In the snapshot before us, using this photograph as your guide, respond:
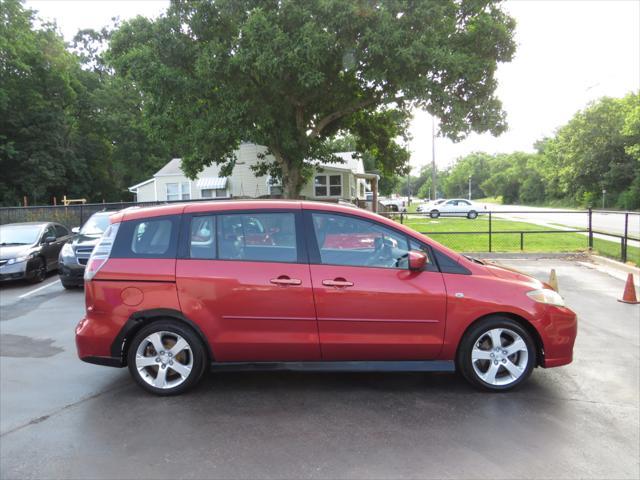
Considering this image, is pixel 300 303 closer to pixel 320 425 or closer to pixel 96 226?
pixel 320 425

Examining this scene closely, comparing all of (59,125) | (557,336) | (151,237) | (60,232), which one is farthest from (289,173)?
(59,125)

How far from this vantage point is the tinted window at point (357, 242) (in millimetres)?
4180

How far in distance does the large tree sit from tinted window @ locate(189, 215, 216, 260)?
1109 cm

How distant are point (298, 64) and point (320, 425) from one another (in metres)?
12.6

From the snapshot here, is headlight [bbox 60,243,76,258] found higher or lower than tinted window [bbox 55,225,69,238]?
lower

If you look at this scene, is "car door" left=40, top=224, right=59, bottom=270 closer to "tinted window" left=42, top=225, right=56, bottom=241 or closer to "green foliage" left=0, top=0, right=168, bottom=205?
"tinted window" left=42, top=225, right=56, bottom=241

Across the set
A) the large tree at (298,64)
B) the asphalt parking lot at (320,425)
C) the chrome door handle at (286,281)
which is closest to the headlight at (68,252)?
the asphalt parking lot at (320,425)

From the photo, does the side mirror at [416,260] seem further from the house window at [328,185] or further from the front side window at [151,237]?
the house window at [328,185]

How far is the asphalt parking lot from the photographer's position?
3.12 m

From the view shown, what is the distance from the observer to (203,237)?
4246 millimetres

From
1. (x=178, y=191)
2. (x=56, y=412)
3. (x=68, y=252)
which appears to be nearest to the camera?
(x=56, y=412)

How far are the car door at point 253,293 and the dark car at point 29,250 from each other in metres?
8.11

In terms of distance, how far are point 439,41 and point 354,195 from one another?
17383mm

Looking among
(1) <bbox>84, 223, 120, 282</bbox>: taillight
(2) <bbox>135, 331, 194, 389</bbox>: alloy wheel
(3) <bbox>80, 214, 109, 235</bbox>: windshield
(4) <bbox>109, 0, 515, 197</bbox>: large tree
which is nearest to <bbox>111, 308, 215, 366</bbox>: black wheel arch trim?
(2) <bbox>135, 331, 194, 389</bbox>: alloy wheel
